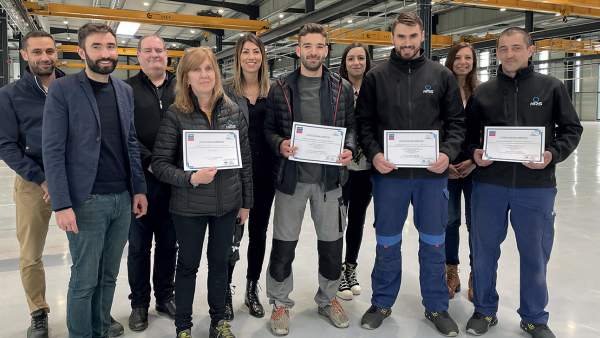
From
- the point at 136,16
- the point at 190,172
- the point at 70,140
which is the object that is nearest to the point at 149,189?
the point at 190,172

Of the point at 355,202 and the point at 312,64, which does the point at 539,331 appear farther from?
the point at 312,64

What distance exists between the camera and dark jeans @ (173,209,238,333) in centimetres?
222

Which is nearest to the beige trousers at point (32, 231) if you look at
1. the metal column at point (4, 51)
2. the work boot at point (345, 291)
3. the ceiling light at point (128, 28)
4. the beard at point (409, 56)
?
the work boot at point (345, 291)

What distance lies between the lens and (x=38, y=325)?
8.12 feet

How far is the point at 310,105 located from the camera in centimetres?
251

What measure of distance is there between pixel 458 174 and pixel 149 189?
213 centimetres

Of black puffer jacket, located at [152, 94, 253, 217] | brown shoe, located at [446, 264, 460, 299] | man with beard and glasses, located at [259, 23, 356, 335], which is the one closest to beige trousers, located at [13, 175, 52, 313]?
black puffer jacket, located at [152, 94, 253, 217]

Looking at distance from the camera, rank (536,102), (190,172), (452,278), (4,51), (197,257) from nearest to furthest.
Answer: (190,172), (197,257), (536,102), (452,278), (4,51)

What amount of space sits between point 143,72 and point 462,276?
2.98 metres

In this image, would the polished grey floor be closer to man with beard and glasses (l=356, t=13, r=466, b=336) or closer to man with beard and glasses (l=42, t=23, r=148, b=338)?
man with beard and glasses (l=356, t=13, r=466, b=336)

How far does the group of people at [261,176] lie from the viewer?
83.3 inches

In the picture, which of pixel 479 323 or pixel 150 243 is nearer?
pixel 479 323

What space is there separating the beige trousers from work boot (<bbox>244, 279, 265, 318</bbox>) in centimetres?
125

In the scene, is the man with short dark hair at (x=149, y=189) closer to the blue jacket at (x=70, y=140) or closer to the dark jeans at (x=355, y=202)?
the blue jacket at (x=70, y=140)
